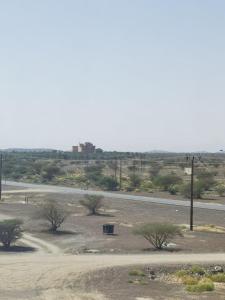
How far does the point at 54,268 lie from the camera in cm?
3619

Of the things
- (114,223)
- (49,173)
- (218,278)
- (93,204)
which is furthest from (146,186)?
(218,278)

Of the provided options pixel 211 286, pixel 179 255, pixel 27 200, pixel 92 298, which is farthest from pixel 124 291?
pixel 27 200

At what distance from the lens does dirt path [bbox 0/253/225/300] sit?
102 ft

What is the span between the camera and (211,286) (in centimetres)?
3234

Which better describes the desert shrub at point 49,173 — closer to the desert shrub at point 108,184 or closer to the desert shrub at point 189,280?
the desert shrub at point 108,184

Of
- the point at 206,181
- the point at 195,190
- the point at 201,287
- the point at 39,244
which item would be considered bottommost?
the point at 39,244

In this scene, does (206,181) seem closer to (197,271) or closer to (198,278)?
(197,271)

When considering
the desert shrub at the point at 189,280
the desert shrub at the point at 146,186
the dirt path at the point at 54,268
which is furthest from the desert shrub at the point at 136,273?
the desert shrub at the point at 146,186

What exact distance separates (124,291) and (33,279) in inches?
211

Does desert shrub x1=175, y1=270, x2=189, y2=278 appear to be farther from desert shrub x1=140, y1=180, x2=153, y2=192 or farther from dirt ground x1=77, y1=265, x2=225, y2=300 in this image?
desert shrub x1=140, y1=180, x2=153, y2=192

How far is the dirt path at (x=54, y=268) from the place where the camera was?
102 feet

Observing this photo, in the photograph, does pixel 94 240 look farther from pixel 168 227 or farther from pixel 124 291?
pixel 124 291

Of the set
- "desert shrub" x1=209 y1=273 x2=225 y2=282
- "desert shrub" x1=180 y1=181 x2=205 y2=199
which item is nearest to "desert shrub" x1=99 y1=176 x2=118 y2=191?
"desert shrub" x1=180 y1=181 x2=205 y2=199

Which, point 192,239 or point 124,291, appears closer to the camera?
point 124,291
